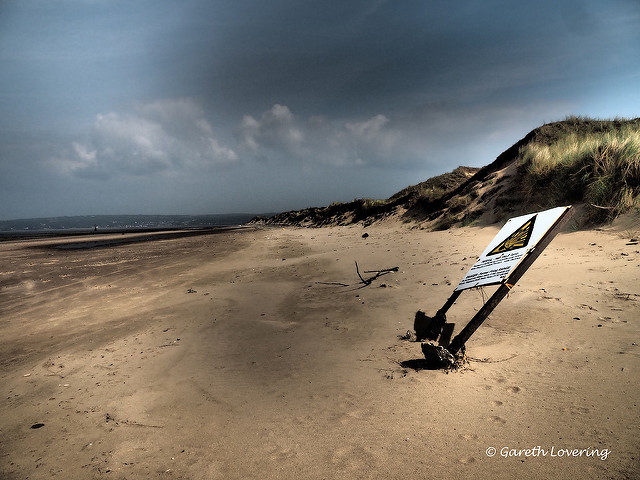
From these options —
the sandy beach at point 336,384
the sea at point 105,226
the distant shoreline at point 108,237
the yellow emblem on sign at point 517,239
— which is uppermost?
the sea at point 105,226

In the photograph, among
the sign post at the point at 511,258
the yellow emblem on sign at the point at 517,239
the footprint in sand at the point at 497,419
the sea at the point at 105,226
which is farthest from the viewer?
the sea at the point at 105,226

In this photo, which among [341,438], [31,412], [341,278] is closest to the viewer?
[341,438]

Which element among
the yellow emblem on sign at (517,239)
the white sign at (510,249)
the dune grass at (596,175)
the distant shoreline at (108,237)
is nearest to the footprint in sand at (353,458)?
the white sign at (510,249)

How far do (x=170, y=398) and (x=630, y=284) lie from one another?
6633mm

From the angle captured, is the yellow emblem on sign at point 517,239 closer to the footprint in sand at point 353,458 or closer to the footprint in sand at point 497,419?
the footprint in sand at point 497,419

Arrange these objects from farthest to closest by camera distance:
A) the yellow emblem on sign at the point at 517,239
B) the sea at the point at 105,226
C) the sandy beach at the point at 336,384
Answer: the sea at the point at 105,226 < the yellow emblem on sign at the point at 517,239 < the sandy beach at the point at 336,384

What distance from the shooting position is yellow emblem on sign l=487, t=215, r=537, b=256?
290cm

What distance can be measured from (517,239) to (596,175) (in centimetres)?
761

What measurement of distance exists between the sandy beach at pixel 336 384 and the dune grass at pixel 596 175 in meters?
1.30

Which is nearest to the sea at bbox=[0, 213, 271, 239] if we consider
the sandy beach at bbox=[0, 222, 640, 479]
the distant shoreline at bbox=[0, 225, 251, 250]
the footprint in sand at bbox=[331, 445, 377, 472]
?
the distant shoreline at bbox=[0, 225, 251, 250]

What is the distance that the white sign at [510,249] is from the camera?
8.63 feet

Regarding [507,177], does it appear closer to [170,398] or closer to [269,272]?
[269,272]

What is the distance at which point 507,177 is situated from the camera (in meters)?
13.5

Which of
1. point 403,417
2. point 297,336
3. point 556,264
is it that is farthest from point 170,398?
point 556,264
